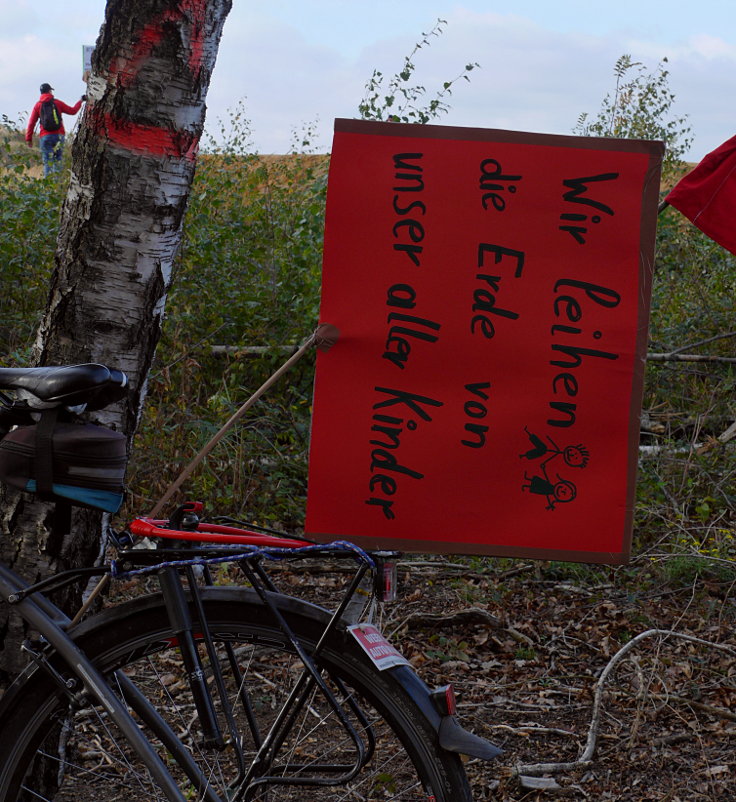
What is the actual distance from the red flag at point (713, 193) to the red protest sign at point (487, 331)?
1078 mm

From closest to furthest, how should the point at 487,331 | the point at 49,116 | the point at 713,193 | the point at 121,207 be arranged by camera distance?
the point at 121,207
the point at 487,331
the point at 713,193
the point at 49,116

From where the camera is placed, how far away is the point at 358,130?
9.11 feet

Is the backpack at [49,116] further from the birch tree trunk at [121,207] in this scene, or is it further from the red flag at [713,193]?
the birch tree trunk at [121,207]

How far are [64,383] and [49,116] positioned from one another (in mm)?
13117

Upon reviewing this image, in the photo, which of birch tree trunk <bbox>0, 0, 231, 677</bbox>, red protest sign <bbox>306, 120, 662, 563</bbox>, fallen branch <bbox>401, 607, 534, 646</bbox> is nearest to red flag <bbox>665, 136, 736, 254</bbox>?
red protest sign <bbox>306, 120, 662, 563</bbox>

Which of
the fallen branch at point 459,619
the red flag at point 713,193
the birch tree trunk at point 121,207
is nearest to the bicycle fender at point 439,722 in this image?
the birch tree trunk at point 121,207

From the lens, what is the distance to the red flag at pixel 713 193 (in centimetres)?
374

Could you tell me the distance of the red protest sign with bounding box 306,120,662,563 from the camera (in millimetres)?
2793

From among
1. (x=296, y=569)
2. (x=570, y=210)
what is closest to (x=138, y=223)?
(x=570, y=210)

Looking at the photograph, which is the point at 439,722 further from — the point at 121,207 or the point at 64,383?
the point at 121,207

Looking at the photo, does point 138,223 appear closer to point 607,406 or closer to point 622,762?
point 607,406

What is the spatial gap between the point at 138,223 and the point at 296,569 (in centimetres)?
262

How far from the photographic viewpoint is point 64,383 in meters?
1.97

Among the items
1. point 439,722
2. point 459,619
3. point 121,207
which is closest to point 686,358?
point 459,619
